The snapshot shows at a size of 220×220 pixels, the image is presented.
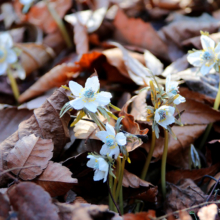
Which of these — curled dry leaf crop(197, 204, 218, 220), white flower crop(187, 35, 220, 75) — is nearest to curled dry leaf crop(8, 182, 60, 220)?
curled dry leaf crop(197, 204, 218, 220)

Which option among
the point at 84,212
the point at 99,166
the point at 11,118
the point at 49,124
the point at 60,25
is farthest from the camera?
the point at 60,25

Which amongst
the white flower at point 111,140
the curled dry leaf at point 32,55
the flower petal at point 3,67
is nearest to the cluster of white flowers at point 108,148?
the white flower at point 111,140

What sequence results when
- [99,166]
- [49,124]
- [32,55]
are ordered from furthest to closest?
[32,55] < [49,124] < [99,166]

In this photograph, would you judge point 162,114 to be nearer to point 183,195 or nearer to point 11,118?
point 183,195

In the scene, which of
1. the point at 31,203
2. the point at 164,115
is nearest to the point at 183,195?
the point at 164,115

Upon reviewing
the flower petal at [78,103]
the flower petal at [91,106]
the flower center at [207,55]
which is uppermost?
the flower petal at [78,103]

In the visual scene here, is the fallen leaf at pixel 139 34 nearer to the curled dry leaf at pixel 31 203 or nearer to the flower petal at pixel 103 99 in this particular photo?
the flower petal at pixel 103 99

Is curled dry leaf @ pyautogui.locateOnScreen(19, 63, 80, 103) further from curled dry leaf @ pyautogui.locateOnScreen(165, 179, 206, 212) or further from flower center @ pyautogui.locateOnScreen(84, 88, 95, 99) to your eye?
curled dry leaf @ pyautogui.locateOnScreen(165, 179, 206, 212)
